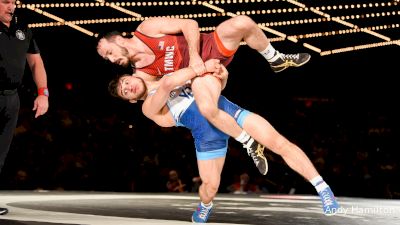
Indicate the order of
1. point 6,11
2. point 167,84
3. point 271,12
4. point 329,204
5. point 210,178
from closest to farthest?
1. point 329,204
2. point 167,84
3. point 6,11
4. point 210,178
5. point 271,12

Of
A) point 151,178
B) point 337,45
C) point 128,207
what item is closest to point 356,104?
point 337,45

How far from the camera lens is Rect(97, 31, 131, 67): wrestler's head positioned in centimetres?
394

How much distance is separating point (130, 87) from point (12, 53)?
71cm

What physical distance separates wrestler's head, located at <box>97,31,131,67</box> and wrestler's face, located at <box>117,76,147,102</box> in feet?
0.58

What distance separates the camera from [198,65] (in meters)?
3.66

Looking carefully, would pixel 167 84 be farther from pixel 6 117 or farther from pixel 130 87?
pixel 6 117

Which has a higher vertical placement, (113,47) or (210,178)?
(113,47)

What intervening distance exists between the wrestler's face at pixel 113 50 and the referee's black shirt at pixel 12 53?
437mm

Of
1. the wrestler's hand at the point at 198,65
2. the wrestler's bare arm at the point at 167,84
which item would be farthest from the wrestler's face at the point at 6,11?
the wrestler's hand at the point at 198,65

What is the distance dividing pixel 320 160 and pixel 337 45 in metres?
2.23

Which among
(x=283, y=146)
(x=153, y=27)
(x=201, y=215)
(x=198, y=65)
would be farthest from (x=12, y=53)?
(x=283, y=146)

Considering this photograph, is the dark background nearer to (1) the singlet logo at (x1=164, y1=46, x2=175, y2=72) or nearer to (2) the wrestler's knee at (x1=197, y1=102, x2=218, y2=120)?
(1) the singlet logo at (x1=164, y1=46, x2=175, y2=72)

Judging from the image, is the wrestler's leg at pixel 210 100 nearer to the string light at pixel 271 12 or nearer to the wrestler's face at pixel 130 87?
the wrestler's face at pixel 130 87

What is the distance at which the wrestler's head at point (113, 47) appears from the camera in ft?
12.9
